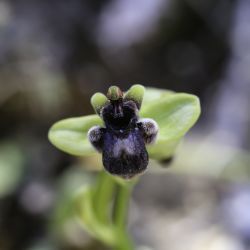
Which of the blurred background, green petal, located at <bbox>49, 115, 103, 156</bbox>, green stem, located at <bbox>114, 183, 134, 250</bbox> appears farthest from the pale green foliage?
the blurred background

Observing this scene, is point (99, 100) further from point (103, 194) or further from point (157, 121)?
point (103, 194)

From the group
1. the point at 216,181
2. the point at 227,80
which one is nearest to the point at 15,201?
the point at 216,181

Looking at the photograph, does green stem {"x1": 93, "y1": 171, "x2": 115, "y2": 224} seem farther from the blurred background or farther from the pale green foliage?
the blurred background

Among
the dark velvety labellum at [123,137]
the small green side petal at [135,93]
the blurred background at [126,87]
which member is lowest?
the dark velvety labellum at [123,137]

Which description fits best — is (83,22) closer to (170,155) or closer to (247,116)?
(247,116)

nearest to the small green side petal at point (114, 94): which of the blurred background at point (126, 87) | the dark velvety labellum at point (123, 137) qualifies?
the dark velvety labellum at point (123, 137)

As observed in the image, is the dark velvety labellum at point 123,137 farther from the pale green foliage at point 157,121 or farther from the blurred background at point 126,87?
the blurred background at point 126,87

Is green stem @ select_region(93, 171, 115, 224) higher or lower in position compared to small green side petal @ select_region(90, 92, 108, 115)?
higher
